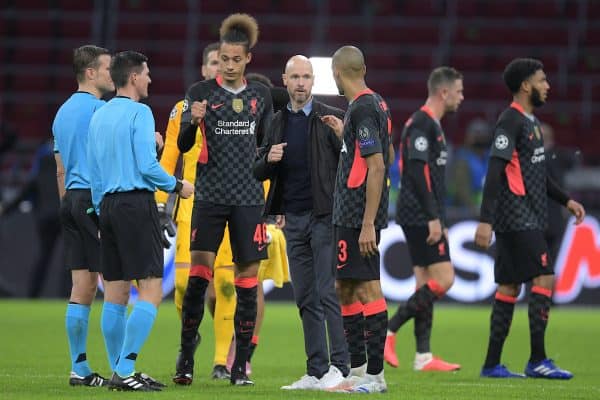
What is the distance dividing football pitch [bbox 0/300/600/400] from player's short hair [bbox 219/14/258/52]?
234 centimetres

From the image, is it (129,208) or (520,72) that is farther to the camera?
(520,72)

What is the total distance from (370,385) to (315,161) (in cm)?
167

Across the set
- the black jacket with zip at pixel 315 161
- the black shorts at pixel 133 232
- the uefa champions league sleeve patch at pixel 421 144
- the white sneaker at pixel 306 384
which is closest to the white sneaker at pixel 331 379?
the white sneaker at pixel 306 384

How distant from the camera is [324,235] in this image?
8508mm

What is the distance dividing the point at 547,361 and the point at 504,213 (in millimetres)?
1193

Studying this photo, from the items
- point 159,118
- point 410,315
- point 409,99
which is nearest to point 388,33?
point 409,99

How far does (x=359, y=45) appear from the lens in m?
23.7

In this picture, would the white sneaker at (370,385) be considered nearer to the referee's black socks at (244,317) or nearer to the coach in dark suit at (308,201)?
the coach in dark suit at (308,201)

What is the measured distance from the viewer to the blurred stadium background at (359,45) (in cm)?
2266

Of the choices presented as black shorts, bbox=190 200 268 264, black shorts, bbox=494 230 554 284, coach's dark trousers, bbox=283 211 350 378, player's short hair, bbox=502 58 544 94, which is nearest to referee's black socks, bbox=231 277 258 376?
black shorts, bbox=190 200 268 264

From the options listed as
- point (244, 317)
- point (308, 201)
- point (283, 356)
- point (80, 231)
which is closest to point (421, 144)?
point (308, 201)

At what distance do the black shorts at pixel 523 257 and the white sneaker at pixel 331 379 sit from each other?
2085 millimetres

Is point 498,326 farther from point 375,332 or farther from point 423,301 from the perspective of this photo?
point 375,332

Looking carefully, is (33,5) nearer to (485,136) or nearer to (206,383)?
(485,136)
